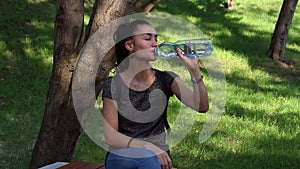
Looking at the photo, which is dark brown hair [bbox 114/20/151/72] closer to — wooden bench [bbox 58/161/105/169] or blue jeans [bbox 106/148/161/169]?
blue jeans [bbox 106/148/161/169]

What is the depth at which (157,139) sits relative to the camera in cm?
325

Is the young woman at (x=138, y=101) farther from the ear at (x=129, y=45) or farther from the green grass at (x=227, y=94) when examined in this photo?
the green grass at (x=227, y=94)

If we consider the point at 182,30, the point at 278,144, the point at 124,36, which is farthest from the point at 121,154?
the point at 182,30

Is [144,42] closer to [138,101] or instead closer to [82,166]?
[138,101]

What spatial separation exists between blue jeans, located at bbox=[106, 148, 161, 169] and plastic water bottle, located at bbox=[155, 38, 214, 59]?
1.96 feet

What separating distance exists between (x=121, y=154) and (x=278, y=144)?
3127 mm

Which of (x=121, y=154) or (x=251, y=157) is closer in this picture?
(x=121, y=154)

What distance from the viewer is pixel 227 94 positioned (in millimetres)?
7781

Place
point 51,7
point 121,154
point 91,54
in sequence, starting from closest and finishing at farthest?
point 121,154, point 91,54, point 51,7

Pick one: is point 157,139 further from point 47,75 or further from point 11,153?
point 47,75

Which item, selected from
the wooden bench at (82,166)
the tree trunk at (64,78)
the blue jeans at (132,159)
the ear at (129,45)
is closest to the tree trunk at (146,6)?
the tree trunk at (64,78)

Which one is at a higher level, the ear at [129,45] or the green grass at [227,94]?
the ear at [129,45]

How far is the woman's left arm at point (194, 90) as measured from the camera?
2916 millimetres

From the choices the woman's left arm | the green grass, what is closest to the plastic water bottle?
the woman's left arm
